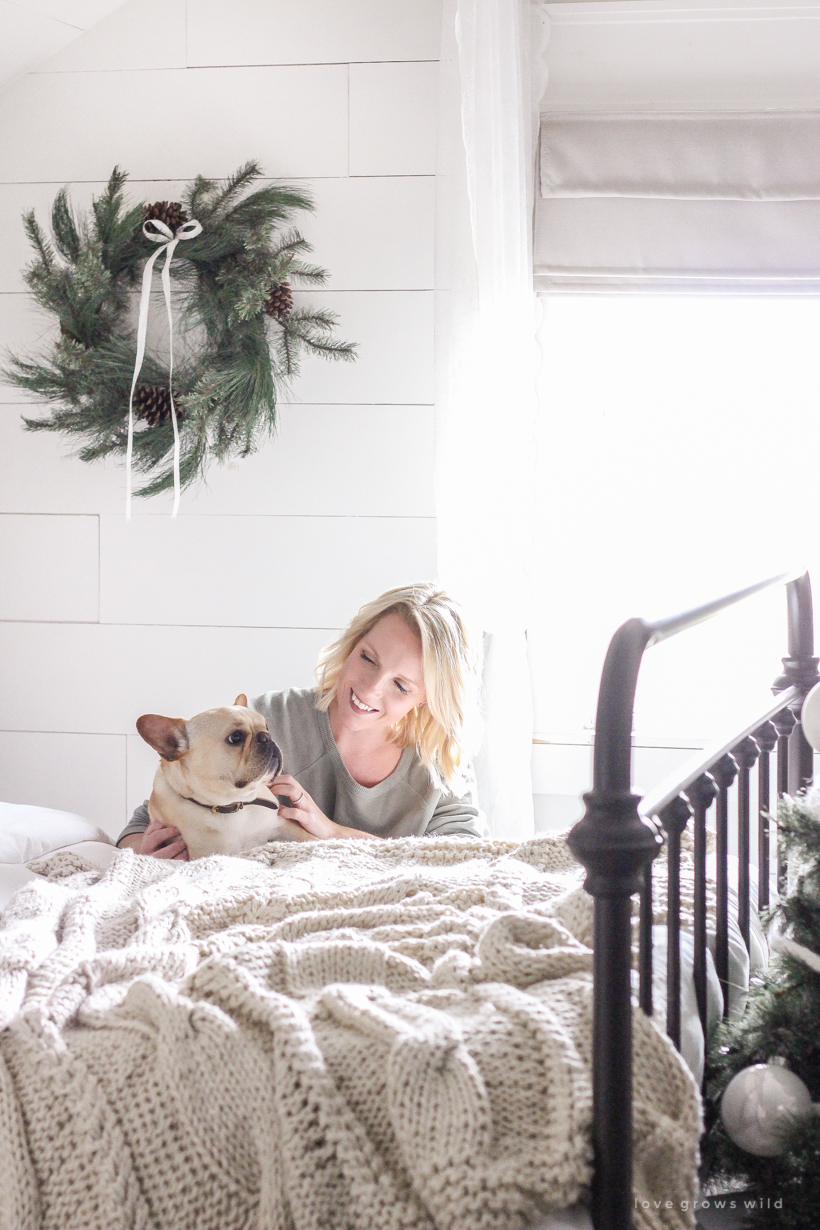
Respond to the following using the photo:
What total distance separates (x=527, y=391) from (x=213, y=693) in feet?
3.28

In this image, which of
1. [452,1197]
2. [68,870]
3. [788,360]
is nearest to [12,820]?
[68,870]

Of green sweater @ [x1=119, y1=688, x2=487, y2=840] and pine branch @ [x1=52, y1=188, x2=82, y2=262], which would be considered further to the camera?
pine branch @ [x1=52, y1=188, x2=82, y2=262]

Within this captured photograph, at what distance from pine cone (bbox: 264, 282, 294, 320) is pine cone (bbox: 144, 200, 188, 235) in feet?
0.84

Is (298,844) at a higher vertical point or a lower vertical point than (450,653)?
lower

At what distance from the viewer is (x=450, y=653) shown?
1.73 metres

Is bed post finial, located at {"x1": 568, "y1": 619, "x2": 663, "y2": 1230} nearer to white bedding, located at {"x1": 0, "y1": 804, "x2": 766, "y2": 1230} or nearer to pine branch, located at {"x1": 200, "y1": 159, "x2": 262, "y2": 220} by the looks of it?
white bedding, located at {"x1": 0, "y1": 804, "x2": 766, "y2": 1230}

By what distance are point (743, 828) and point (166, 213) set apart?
1.71 meters

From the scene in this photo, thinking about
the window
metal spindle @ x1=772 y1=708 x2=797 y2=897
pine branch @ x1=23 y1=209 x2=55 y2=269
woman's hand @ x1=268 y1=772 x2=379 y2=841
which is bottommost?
woman's hand @ x1=268 y1=772 x2=379 y2=841

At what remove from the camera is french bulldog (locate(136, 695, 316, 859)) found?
1384 millimetres

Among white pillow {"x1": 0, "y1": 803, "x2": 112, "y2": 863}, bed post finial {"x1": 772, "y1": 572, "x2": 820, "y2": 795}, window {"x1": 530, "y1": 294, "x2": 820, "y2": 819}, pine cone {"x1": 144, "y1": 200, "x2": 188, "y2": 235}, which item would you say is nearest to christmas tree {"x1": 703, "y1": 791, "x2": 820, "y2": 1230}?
bed post finial {"x1": 772, "y1": 572, "x2": 820, "y2": 795}

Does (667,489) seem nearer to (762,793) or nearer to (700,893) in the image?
(762,793)

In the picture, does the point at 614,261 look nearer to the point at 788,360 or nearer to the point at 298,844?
the point at 788,360

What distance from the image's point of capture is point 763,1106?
85 cm

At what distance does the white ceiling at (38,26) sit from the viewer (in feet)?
6.81
